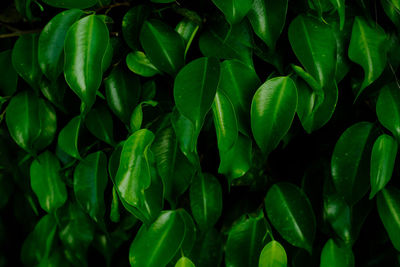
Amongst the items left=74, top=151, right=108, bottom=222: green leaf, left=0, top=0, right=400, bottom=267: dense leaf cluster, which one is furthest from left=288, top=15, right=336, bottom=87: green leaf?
left=74, top=151, right=108, bottom=222: green leaf

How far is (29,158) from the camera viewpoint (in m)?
0.76

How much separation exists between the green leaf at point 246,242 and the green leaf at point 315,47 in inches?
8.9

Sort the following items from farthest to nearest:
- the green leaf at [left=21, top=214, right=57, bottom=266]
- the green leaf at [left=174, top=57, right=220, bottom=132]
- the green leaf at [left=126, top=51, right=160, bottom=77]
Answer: the green leaf at [left=21, top=214, right=57, bottom=266] → the green leaf at [left=126, top=51, right=160, bottom=77] → the green leaf at [left=174, top=57, right=220, bottom=132]

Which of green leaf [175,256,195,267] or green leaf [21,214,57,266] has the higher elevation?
green leaf [175,256,195,267]

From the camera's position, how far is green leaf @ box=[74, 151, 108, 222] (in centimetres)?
64

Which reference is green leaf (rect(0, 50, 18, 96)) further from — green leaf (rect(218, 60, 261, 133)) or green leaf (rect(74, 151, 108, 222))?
green leaf (rect(218, 60, 261, 133))

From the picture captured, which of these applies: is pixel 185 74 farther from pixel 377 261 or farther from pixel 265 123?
pixel 377 261

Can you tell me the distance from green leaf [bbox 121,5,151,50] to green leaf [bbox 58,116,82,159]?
140mm

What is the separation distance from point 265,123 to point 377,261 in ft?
1.34

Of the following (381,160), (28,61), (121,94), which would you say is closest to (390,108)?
(381,160)

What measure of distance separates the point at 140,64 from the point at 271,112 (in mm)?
206

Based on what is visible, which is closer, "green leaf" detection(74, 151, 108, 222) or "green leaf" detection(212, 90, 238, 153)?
"green leaf" detection(212, 90, 238, 153)

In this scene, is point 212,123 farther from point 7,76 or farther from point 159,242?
point 7,76

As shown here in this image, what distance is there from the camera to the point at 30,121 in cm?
67
